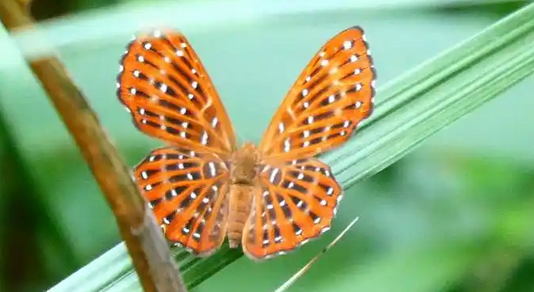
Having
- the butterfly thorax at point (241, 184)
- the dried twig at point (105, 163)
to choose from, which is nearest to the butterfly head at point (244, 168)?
the butterfly thorax at point (241, 184)

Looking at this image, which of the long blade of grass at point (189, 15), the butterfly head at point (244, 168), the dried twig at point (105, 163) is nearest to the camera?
the dried twig at point (105, 163)

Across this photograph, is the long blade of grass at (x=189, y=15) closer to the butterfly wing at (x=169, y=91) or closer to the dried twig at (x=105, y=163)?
the butterfly wing at (x=169, y=91)

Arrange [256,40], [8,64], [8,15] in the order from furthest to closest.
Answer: [256,40]
[8,64]
[8,15]

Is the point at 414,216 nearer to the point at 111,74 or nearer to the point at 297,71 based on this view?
the point at 297,71

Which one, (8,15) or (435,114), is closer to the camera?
(8,15)

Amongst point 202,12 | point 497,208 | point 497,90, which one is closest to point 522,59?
point 497,90

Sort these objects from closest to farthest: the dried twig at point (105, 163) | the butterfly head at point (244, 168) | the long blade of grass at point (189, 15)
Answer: the dried twig at point (105, 163) → the long blade of grass at point (189, 15) → the butterfly head at point (244, 168)

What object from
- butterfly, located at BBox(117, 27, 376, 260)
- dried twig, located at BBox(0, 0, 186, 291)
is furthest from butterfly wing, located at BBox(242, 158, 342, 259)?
dried twig, located at BBox(0, 0, 186, 291)

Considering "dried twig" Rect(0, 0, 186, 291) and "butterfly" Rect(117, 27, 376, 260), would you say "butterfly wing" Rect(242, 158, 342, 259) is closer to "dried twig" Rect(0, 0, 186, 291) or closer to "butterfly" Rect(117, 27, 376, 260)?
"butterfly" Rect(117, 27, 376, 260)

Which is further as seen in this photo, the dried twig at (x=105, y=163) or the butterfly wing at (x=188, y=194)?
the butterfly wing at (x=188, y=194)
